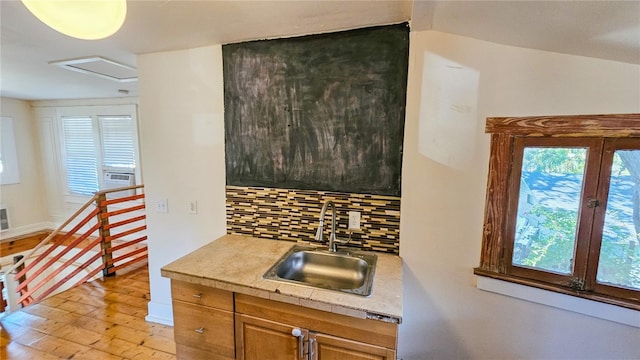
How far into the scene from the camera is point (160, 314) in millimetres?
2436

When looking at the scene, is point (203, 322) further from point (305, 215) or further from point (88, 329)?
point (88, 329)

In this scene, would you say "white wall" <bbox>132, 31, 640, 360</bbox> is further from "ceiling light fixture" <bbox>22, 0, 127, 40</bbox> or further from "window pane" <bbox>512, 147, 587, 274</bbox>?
"ceiling light fixture" <bbox>22, 0, 127, 40</bbox>

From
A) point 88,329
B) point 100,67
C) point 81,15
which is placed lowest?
point 88,329

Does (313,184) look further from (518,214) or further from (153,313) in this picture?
(153,313)

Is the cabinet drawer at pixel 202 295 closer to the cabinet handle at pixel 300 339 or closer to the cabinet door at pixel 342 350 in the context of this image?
the cabinet handle at pixel 300 339

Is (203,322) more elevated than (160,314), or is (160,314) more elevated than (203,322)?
(203,322)

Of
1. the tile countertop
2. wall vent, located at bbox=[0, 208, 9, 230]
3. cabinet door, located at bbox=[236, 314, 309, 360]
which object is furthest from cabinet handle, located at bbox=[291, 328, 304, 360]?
wall vent, located at bbox=[0, 208, 9, 230]

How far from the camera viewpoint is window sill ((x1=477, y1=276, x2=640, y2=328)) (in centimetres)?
131

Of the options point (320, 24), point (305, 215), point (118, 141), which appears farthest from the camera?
point (118, 141)

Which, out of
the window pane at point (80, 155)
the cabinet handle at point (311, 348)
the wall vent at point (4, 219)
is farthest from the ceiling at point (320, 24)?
the wall vent at point (4, 219)

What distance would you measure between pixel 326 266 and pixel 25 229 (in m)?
6.11

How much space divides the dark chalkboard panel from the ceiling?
12 cm

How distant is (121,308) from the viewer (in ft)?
8.75

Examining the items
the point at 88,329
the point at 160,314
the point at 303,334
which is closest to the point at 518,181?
the point at 303,334
